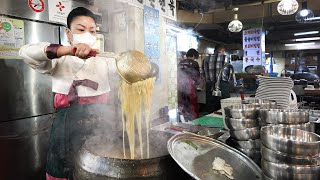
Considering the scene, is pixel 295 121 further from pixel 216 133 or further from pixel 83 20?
pixel 83 20

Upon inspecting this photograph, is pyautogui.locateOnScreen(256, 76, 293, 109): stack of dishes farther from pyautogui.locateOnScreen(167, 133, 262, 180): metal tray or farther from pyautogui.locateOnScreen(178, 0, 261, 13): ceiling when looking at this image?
pyautogui.locateOnScreen(178, 0, 261, 13): ceiling

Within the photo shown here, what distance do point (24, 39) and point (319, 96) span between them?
285 inches

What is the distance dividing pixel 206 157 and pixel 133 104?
686mm

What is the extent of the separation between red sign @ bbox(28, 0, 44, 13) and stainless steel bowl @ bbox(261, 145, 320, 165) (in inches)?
128

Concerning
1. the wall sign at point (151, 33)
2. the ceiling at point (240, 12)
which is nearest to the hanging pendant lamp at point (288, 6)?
the ceiling at point (240, 12)

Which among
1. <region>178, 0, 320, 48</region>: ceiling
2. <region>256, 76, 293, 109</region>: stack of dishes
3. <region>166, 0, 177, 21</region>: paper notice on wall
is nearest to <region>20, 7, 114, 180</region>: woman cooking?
<region>256, 76, 293, 109</region>: stack of dishes

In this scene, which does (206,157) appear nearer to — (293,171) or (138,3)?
(293,171)

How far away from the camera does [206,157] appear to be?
62.5 inches

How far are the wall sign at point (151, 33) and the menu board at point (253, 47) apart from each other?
6622mm

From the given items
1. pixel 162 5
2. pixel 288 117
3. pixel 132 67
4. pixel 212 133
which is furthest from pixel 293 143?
pixel 162 5

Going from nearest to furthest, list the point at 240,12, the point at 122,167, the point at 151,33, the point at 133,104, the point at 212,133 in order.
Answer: the point at 122,167 → the point at 133,104 → the point at 212,133 → the point at 151,33 → the point at 240,12

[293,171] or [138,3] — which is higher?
[138,3]

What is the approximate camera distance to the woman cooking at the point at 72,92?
206cm

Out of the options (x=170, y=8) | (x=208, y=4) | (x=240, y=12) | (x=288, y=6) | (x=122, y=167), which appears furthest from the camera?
(x=240, y=12)
